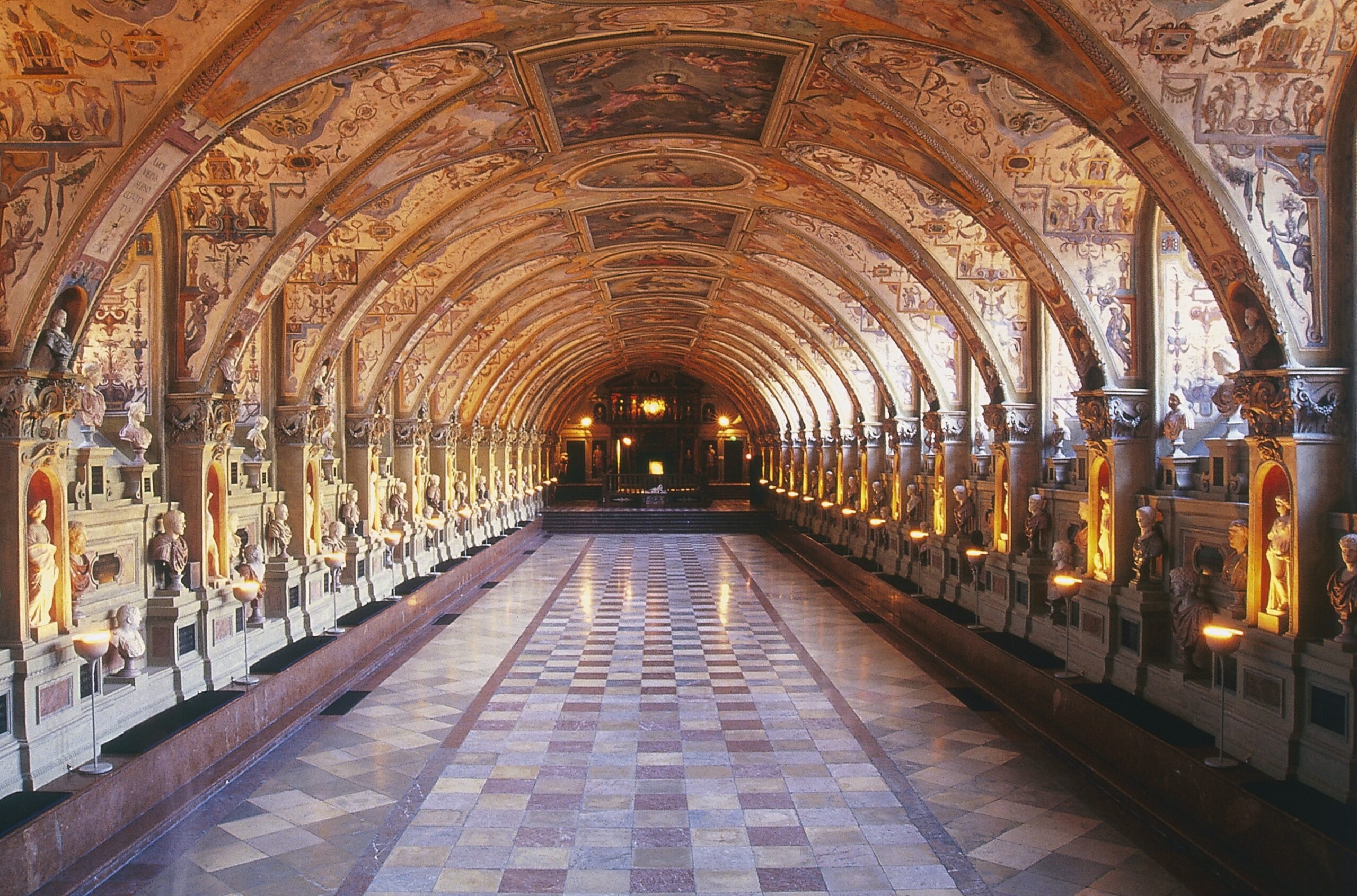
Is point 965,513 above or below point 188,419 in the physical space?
below

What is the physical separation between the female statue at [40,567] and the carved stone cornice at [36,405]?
619 mm

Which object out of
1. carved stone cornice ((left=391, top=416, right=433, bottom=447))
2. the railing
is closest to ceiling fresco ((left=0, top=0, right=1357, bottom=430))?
carved stone cornice ((left=391, top=416, right=433, bottom=447))

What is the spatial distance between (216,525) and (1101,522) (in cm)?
1009

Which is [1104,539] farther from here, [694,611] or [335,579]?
[335,579]

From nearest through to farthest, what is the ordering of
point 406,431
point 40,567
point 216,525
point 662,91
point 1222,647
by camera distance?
point 1222,647, point 40,567, point 662,91, point 216,525, point 406,431

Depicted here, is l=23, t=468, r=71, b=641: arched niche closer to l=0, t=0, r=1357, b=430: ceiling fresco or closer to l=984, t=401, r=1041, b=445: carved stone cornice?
l=0, t=0, r=1357, b=430: ceiling fresco

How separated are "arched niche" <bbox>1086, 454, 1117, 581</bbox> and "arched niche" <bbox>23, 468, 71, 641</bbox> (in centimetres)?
1003

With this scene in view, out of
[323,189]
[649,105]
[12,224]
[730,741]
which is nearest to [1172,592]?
[730,741]

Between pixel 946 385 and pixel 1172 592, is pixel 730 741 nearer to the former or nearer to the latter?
pixel 1172 592

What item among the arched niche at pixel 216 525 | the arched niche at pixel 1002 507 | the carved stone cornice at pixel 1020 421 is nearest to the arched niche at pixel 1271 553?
the carved stone cornice at pixel 1020 421

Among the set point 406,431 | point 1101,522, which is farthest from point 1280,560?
point 406,431

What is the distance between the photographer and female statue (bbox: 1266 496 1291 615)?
7516 mm

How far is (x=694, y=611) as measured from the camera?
18.3m

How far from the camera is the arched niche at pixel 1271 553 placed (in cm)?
750
